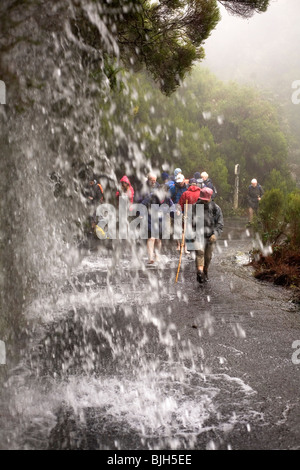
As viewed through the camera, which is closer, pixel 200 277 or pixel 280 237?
pixel 200 277

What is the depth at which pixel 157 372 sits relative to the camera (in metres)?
4.31

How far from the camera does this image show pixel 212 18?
7961mm

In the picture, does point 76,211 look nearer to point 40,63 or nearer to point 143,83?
point 40,63

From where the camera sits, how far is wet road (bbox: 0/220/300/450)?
3.26 meters

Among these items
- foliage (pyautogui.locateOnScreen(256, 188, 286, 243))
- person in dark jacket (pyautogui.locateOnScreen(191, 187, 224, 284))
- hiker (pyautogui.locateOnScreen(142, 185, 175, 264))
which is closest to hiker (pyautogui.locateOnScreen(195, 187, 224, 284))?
person in dark jacket (pyautogui.locateOnScreen(191, 187, 224, 284))

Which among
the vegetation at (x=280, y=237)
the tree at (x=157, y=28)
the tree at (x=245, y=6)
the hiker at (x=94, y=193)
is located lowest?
the vegetation at (x=280, y=237)

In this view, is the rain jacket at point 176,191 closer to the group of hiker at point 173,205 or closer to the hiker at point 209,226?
the group of hiker at point 173,205

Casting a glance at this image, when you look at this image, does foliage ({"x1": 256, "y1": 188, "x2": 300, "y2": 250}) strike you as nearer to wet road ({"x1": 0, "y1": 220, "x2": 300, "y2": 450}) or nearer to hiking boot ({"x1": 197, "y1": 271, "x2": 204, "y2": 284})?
wet road ({"x1": 0, "y1": 220, "x2": 300, "y2": 450})

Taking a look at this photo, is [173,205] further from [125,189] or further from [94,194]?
[94,194]

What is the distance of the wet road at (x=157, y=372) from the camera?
10.7 feet

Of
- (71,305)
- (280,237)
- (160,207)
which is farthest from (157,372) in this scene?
(280,237)

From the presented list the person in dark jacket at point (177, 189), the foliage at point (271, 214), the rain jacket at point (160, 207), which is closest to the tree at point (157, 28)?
the rain jacket at point (160, 207)

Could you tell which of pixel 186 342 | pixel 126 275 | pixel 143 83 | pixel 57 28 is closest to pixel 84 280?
pixel 126 275

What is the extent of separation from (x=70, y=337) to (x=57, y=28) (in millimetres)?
4676
